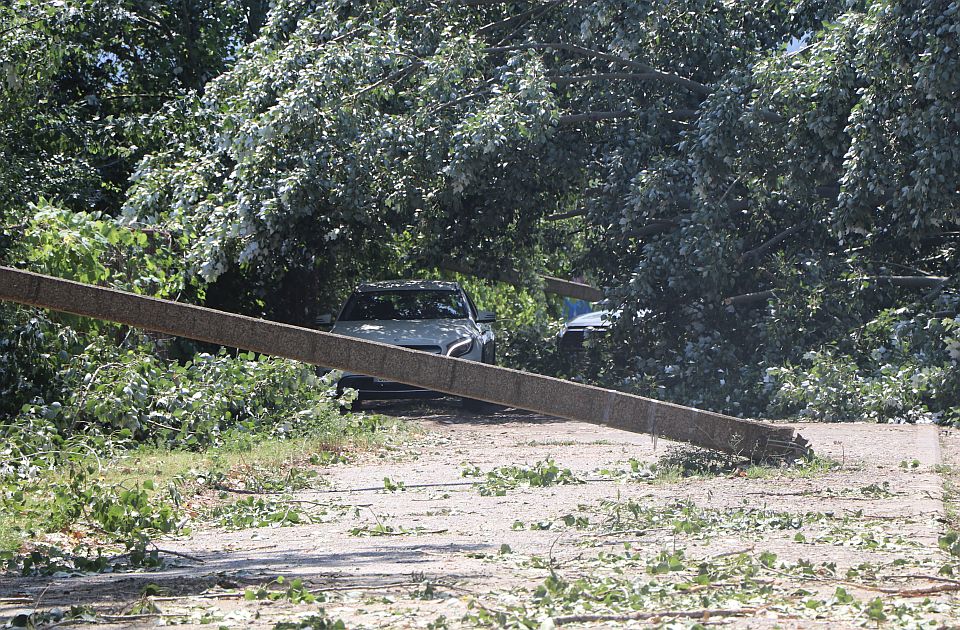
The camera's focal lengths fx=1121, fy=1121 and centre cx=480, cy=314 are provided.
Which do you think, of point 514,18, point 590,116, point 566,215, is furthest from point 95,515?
point 566,215

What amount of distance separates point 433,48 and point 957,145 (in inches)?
258

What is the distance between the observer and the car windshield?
49.7 ft

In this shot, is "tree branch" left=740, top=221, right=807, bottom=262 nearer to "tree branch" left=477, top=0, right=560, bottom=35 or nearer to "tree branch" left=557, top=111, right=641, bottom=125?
"tree branch" left=557, top=111, right=641, bottom=125

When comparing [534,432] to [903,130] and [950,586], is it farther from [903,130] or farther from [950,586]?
[950,586]

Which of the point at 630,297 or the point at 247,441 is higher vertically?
the point at 630,297

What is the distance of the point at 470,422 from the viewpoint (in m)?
14.0

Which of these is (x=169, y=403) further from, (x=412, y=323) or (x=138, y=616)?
(x=138, y=616)

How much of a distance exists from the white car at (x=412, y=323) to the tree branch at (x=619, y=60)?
343 centimetres

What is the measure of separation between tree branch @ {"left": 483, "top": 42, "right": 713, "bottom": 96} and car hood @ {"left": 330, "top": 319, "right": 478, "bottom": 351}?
140 inches

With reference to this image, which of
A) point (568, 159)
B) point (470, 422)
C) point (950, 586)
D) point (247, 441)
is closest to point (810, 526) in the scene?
point (950, 586)

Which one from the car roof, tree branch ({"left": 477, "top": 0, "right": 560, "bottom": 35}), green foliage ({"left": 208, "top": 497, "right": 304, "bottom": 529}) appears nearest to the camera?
green foliage ({"left": 208, "top": 497, "right": 304, "bottom": 529})

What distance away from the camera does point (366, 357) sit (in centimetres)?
753

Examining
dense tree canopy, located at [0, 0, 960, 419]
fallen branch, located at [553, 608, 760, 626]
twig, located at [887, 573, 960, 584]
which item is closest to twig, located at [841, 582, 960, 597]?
twig, located at [887, 573, 960, 584]

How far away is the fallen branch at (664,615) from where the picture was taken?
3998mm
